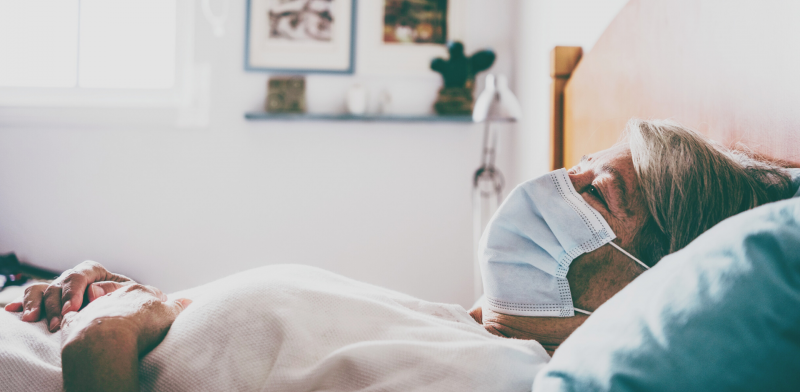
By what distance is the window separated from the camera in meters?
2.36

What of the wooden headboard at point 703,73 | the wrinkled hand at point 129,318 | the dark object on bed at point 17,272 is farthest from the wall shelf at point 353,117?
the wrinkled hand at point 129,318

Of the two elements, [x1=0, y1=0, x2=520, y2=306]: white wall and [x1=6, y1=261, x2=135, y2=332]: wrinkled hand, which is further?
[x1=0, y1=0, x2=520, y2=306]: white wall

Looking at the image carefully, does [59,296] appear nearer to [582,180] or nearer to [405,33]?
[582,180]

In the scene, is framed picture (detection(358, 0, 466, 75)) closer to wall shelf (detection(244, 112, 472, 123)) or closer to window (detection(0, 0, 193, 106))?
wall shelf (detection(244, 112, 472, 123))

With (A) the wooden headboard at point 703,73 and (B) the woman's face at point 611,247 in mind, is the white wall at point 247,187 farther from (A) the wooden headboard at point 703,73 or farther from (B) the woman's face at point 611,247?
(B) the woman's face at point 611,247

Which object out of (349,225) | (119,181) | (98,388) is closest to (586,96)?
(98,388)

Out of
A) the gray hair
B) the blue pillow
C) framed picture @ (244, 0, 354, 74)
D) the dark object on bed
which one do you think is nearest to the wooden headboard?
the gray hair

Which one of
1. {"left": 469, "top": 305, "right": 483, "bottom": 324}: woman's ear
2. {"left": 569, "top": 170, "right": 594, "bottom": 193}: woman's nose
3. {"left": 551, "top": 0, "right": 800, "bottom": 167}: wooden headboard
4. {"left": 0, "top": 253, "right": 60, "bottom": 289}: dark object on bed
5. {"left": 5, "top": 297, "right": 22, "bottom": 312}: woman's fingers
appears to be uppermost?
{"left": 551, "top": 0, "right": 800, "bottom": 167}: wooden headboard

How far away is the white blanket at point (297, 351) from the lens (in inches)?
22.4

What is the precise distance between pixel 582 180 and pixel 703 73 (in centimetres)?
26

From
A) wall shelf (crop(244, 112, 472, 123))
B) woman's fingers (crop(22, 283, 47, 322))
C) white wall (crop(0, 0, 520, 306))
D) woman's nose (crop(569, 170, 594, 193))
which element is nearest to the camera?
woman's fingers (crop(22, 283, 47, 322))

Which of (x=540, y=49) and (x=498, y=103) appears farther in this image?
(x=540, y=49)

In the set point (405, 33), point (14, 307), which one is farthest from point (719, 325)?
point (405, 33)

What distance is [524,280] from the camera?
0.80 metres
